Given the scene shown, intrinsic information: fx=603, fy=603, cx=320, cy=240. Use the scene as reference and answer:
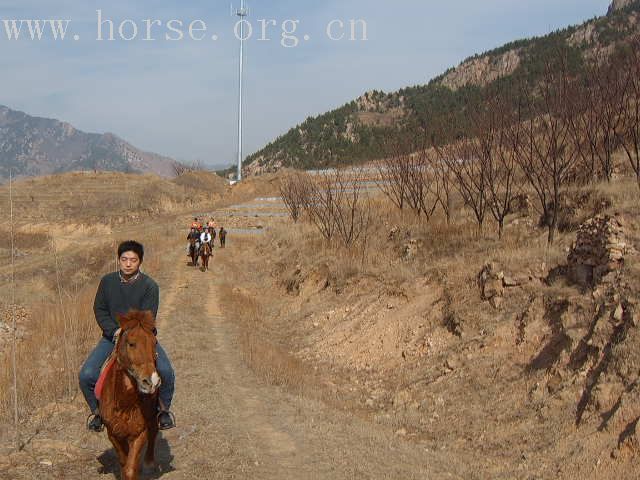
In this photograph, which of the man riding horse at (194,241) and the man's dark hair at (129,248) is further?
the man riding horse at (194,241)

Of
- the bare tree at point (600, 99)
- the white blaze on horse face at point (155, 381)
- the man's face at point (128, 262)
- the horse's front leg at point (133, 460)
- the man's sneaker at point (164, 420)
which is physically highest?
the bare tree at point (600, 99)

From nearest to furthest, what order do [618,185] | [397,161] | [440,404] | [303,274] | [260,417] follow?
[260,417] < [440,404] < [618,185] < [303,274] < [397,161]

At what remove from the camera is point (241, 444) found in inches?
282

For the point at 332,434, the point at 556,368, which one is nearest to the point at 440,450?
the point at 332,434

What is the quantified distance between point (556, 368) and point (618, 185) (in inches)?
320

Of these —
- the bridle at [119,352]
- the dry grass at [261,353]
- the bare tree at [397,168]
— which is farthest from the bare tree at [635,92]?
the bridle at [119,352]

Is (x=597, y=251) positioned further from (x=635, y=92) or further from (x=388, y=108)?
(x=388, y=108)

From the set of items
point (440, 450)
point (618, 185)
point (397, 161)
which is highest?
point (397, 161)

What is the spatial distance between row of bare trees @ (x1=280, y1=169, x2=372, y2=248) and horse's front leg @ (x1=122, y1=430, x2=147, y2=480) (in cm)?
1660

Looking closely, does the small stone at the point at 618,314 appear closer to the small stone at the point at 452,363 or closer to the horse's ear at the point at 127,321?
the small stone at the point at 452,363

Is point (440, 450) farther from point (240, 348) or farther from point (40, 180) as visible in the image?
point (40, 180)

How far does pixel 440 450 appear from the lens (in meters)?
8.03

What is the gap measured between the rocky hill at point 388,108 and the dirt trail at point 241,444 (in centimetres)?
6611

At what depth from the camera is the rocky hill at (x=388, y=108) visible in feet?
270
